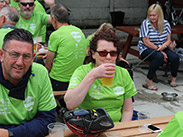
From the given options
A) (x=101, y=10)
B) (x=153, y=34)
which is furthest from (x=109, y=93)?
(x=101, y=10)

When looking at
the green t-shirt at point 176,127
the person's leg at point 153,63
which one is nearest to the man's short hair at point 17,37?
the green t-shirt at point 176,127

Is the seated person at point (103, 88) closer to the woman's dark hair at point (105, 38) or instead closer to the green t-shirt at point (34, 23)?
the woman's dark hair at point (105, 38)

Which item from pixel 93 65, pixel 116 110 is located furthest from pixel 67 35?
pixel 116 110

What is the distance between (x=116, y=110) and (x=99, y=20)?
9.69 m

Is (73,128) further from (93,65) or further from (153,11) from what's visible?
(153,11)

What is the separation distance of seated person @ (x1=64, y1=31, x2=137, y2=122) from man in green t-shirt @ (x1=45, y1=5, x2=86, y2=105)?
1.29 metres

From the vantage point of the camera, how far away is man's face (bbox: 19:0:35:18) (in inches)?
208

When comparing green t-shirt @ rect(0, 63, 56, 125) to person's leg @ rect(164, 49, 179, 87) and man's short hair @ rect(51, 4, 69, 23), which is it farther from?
person's leg @ rect(164, 49, 179, 87)

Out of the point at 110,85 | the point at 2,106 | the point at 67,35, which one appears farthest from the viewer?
the point at 67,35

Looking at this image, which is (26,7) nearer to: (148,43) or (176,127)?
(148,43)

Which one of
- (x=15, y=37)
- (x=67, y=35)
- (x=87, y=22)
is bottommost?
(x=87, y=22)

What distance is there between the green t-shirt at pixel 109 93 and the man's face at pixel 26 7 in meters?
2.79

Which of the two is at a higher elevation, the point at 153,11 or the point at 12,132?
the point at 153,11

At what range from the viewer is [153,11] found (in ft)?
20.1
